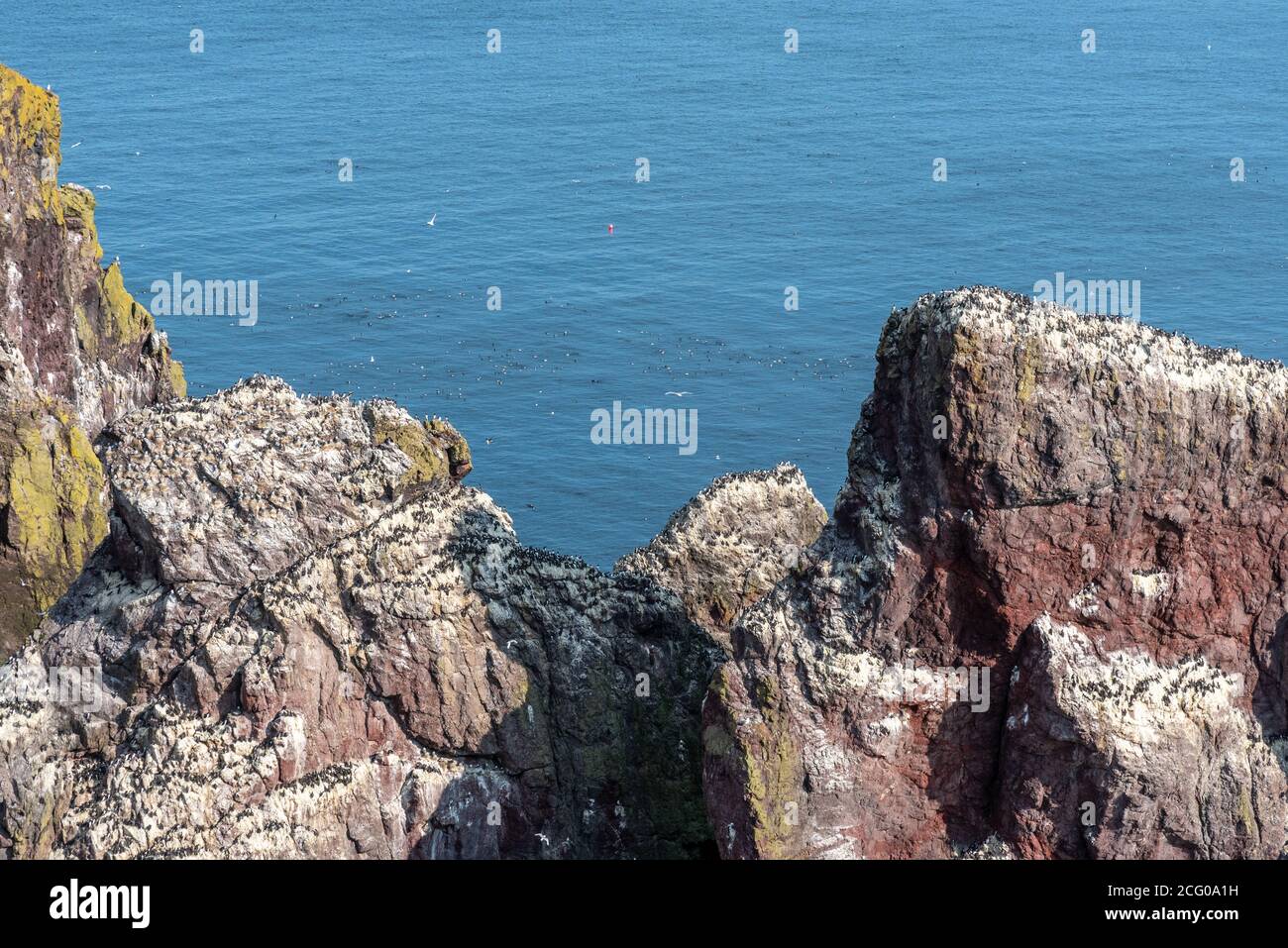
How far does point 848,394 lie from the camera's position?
188m

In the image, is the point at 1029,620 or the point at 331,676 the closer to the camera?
the point at 1029,620

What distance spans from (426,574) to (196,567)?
21.5 ft

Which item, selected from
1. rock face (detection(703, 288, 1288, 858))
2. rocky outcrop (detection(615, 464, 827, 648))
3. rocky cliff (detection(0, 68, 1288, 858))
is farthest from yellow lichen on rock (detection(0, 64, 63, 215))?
rock face (detection(703, 288, 1288, 858))

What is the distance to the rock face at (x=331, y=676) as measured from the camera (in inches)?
1740

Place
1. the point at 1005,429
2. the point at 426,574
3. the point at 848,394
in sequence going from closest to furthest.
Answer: the point at 1005,429, the point at 426,574, the point at 848,394

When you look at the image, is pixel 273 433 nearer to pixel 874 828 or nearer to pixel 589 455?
pixel 874 828

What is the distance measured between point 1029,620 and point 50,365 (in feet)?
159

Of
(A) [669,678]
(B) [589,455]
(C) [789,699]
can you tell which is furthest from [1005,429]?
(B) [589,455]

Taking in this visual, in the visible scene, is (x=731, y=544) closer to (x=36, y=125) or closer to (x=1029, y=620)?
(x=1029, y=620)

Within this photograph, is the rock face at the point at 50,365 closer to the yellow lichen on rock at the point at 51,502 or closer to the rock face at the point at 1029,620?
the yellow lichen on rock at the point at 51,502

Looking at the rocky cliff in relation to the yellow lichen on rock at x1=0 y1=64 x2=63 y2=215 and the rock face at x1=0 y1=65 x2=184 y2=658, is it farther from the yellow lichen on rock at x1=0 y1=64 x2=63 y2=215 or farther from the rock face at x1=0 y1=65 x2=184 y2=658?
the yellow lichen on rock at x1=0 y1=64 x2=63 y2=215

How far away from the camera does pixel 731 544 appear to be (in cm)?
5756

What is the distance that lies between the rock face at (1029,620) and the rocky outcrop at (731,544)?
11402mm

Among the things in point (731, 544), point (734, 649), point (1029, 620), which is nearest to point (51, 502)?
point (731, 544)
